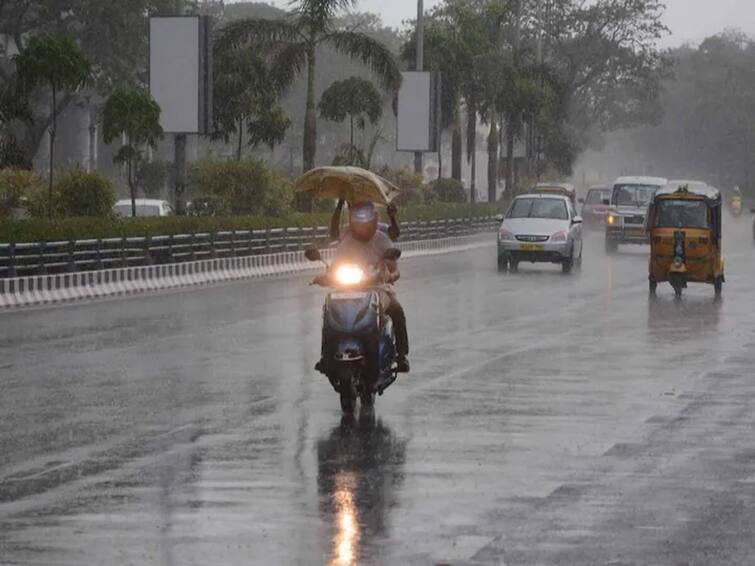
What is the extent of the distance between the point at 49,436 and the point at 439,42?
6892cm

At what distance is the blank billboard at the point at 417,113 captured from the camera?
6825 centimetres

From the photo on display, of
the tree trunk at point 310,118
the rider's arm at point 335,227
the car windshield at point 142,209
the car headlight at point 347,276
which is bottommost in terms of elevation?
the car windshield at point 142,209

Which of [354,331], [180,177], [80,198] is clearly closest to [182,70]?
[180,177]

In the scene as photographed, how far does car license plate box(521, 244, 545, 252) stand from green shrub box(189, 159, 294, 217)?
24.7 ft

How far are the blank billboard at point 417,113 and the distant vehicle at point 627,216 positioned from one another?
10822mm

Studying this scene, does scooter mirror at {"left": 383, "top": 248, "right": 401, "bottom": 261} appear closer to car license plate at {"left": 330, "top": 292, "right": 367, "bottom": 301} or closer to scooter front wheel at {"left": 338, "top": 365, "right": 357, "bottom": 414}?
car license plate at {"left": 330, "top": 292, "right": 367, "bottom": 301}

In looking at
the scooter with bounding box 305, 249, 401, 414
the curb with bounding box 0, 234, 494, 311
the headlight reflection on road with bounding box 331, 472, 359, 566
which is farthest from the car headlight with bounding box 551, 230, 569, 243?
the headlight reflection on road with bounding box 331, 472, 359, 566

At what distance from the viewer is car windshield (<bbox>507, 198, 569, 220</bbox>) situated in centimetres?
4720

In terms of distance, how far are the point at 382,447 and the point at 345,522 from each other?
11.5ft

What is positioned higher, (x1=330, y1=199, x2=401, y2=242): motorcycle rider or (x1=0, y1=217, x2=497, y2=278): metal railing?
(x1=330, y1=199, x2=401, y2=242): motorcycle rider

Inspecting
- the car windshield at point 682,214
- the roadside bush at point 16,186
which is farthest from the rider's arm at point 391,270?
the roadside bush at point 16,186

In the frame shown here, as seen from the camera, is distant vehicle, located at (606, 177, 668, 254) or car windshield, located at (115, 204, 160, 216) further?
distant vehicle, located at (606, 177, 668, 254)

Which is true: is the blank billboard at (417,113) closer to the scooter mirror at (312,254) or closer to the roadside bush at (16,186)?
the roadside bush at (16,186)

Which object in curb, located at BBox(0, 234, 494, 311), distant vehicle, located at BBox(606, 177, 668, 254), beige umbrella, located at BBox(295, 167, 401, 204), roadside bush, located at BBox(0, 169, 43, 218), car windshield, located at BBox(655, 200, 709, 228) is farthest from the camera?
distant vehicle, located at BBox(606, 177, 668, 254)
